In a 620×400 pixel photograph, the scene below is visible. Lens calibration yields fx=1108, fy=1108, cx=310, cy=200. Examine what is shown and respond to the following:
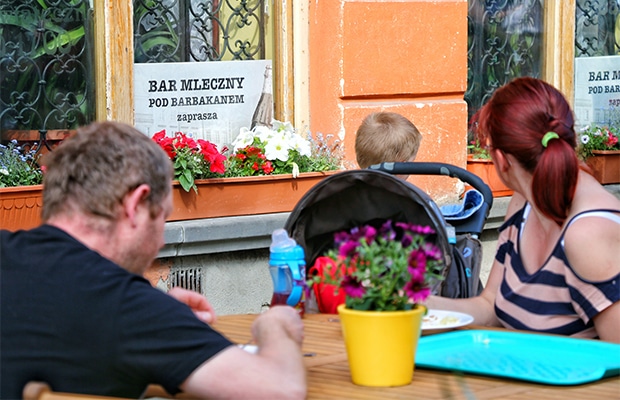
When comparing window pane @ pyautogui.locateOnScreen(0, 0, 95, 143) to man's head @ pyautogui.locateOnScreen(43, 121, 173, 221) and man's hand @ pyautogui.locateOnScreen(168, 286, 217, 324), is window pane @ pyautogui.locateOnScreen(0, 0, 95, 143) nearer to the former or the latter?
man's hand @ pyautogui.locateOnScreen(168, 286, 217, 324)

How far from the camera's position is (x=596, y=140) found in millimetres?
7691

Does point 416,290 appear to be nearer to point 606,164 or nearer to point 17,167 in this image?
point 17,167

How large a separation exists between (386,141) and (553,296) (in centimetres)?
176

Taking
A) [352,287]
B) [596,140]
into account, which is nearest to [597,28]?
[596,140]

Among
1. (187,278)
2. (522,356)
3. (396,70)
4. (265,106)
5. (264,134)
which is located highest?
(396,70)

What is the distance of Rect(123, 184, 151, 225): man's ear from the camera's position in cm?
232

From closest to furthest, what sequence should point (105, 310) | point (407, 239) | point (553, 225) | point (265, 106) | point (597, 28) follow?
point (105, 310)
point (407, 239)
point (553, 225)
point (265, 106)
point (597, 28)

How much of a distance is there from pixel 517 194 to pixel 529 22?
174 inches

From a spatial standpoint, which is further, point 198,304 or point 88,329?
point 198,304

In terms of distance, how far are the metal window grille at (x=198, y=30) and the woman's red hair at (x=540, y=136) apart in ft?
10.4

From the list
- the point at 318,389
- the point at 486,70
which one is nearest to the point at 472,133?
the point at 486,70

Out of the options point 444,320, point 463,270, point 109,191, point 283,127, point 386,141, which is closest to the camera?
point 109,191

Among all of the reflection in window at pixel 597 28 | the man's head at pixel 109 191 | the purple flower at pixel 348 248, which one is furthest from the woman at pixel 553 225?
the reflection in window at pixel 597 28

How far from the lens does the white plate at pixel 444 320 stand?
297 centimetres
